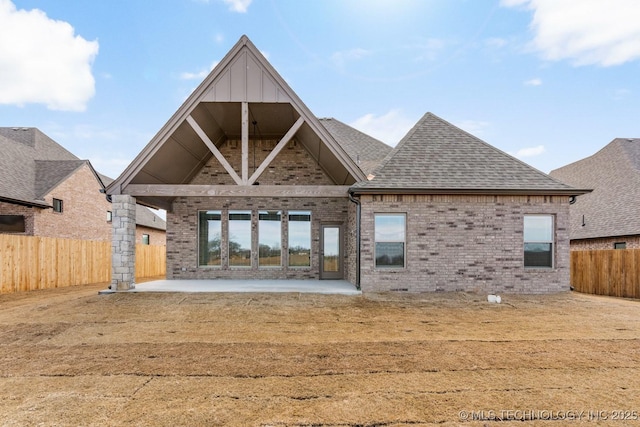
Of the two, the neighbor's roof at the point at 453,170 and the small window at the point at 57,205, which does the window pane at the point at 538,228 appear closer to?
the neighbor's roof at the point at 453,170

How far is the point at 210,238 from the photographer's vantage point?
525 inches

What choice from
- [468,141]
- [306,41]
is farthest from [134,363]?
[306,41]

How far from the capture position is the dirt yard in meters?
3.34

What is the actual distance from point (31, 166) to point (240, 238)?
537 inches

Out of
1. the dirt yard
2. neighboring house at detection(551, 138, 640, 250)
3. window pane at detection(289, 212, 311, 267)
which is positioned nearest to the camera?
the dirt yard

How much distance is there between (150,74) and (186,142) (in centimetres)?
625

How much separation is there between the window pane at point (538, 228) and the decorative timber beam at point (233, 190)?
538 centimetres

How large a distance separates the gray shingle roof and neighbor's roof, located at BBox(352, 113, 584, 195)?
2636 millimetres

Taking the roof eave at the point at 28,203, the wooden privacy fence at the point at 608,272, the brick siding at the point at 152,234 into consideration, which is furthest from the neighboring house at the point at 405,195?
the brick siding at the point at 152,234

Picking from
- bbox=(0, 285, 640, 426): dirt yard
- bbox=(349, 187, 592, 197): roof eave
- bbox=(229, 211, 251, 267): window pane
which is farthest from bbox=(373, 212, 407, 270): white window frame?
bbox=(229, 211, 251, 267): window pane

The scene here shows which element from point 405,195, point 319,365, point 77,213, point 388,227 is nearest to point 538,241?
point 405,195

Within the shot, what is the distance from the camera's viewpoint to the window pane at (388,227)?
1000cm

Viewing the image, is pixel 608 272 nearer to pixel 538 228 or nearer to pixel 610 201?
pixel 538 228

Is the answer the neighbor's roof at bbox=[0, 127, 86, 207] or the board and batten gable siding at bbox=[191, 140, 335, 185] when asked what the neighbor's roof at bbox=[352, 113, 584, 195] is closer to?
the board and batten gable siding at bbox=[191, 140, 335, 185]
